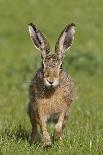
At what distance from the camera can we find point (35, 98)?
8766mm

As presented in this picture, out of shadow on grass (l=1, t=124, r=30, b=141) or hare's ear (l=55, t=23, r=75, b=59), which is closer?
hare's ear (l=55, t=23, r=75, b=59)

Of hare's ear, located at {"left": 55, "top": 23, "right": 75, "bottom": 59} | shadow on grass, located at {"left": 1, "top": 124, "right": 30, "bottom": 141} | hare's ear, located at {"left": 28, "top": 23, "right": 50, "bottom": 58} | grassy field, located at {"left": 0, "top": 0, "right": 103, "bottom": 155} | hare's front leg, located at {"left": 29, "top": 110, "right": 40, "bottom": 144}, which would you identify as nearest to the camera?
grassy field, located at {"left": 0, "top": 0, "right": 103, "bottom": 155}

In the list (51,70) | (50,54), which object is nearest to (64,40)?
(50,54)

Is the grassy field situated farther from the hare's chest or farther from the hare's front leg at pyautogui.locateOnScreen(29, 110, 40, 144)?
the hare's chest

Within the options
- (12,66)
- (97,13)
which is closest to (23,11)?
(97,13)

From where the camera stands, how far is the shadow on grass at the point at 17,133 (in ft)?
29.2

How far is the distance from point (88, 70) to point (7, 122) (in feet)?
35.9

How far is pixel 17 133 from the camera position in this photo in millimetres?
9594

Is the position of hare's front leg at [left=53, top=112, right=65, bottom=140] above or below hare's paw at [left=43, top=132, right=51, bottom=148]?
above

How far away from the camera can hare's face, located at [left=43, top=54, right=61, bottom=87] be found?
8.07 metres

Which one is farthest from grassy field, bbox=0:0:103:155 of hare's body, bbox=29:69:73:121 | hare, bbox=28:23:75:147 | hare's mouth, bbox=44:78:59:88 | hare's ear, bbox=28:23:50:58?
hare's ear, bbox=28:23:50:58

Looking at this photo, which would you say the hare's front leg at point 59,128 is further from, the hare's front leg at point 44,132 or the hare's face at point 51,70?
the hare's face at point 51,70

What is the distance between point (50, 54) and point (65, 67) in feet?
42.0

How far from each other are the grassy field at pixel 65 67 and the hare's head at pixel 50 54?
87 cm
